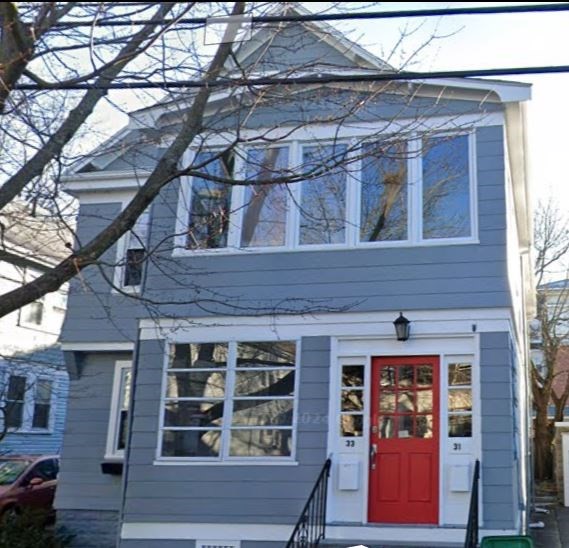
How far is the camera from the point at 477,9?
5.65 m

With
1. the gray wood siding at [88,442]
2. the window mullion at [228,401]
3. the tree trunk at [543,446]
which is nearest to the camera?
the window mullion at [228,401]

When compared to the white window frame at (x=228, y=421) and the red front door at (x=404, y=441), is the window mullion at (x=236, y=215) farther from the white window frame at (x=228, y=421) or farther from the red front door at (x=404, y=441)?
the red front door at (x=404, y=441)

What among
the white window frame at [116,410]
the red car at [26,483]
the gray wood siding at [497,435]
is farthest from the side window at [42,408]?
the gray wood siding at [497,435]

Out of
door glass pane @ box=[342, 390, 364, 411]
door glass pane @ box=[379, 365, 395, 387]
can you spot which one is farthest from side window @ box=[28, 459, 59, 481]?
door glass pane @ box=[379, 365, 395, 387]

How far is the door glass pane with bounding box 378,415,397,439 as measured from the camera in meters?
9.47

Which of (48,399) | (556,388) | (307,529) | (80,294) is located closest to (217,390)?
(307,529)

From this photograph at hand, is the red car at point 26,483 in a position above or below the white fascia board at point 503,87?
below

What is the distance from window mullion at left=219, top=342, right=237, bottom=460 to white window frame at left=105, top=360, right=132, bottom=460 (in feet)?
11.7

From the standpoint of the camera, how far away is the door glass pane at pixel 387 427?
947cm

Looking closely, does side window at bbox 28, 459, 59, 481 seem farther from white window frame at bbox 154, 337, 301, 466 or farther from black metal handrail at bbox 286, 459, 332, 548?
black metal handrail at bbox 286, 459, 332, 548

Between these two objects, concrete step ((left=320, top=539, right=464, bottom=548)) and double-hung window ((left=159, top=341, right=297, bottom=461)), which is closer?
concrete step ((left=320, top=539, right=464, bottom=548))

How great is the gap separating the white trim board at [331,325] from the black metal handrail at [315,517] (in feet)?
5.46

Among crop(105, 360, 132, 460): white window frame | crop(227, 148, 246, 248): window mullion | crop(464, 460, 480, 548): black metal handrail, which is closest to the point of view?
crop(464, 460, 480, 548): black metal handrail

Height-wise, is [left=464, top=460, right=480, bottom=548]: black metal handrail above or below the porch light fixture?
below
